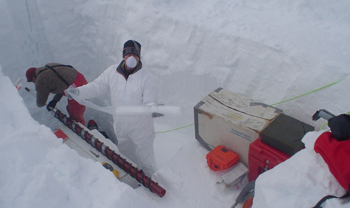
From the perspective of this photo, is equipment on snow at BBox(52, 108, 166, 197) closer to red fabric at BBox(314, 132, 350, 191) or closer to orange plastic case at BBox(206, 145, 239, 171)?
orange plastic case at BBox(206, 145, 239, 171)

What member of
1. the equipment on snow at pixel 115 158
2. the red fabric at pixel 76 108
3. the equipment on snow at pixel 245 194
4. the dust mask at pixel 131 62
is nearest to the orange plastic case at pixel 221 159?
the equipment on snow at pixel 245 194

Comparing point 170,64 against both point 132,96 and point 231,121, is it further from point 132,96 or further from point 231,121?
point 231,121

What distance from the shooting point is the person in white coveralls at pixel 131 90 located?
2.09 m

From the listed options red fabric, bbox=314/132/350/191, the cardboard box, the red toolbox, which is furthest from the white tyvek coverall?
red fabric, bbox=314/132/350/191

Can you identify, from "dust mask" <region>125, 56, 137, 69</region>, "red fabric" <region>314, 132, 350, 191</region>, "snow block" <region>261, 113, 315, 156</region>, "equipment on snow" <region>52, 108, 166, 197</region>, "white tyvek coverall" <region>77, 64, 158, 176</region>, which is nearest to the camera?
"red fabric" <region>314, 132, 350, 191</region>

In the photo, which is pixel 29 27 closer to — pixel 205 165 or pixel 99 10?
pixel 99 10

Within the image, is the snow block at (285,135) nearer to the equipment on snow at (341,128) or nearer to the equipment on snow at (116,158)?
the equipment on snow at (341,128)

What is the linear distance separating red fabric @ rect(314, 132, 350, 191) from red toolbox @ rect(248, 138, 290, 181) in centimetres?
36

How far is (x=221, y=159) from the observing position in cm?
166

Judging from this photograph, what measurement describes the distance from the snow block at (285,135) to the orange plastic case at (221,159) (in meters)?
0.26

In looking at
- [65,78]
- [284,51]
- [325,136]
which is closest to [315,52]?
[284,51]

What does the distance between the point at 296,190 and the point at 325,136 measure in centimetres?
30

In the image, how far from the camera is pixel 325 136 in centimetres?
110

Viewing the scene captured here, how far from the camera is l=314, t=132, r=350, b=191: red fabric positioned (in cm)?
96
